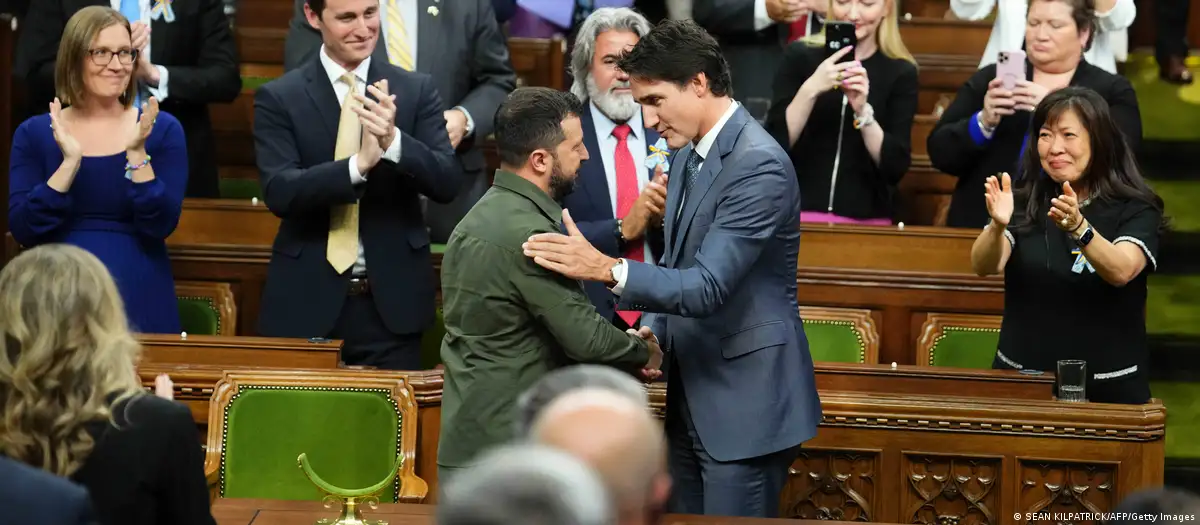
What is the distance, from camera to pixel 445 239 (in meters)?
5.21

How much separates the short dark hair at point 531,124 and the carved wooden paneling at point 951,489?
1.23 meters

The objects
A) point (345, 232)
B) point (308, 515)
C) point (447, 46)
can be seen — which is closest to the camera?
point (308, 515)

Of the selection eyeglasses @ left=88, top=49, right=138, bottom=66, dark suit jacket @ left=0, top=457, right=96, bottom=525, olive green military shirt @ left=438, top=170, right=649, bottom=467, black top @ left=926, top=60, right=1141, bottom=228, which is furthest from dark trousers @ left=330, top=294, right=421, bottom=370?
dark suit jacket @ left=0, top=457, right=96, bottom=525

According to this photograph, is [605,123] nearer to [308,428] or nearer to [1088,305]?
[308,428]

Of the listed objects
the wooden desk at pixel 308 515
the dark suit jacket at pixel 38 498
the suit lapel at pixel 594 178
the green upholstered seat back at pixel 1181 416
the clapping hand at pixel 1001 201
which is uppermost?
the dark suit jacket at pixel 38 498

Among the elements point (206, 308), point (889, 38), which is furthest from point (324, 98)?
point (889, 38)

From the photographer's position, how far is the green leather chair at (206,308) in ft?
16.0

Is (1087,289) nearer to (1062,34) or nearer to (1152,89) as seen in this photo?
(1062,34)

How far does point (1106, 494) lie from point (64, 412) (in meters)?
2.42

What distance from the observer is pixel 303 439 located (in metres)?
3.73

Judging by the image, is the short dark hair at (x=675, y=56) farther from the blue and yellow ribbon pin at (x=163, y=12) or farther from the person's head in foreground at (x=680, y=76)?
the blue and yellow ribbon pin at (x=163, y=12)

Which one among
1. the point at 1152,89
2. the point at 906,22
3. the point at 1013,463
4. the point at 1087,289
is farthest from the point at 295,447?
the point at 1152,89

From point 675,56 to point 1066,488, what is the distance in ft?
4.76

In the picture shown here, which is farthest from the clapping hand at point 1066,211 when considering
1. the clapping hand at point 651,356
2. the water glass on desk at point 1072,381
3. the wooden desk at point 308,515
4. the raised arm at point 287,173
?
the raised arm at point 287,173
